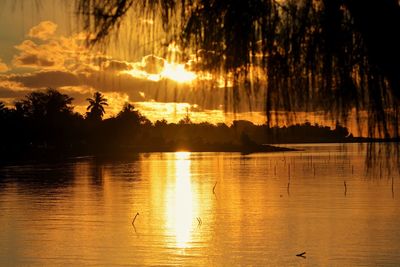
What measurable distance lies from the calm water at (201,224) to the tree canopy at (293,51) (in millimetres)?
18491

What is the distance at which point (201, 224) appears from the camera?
41.3 metres

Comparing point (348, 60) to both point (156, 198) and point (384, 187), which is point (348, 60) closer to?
point (156, 198)

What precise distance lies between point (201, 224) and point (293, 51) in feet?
127

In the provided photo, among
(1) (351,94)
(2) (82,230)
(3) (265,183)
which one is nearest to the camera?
(1) (351,94)

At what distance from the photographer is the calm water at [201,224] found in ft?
97.8

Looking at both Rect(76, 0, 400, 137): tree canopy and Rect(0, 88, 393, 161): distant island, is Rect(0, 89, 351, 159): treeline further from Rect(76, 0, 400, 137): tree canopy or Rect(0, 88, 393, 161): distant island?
Rect(76, 0, 400, 137): tree canopy

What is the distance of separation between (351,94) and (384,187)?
209 ft

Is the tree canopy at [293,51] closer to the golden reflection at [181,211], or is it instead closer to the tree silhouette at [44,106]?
the golden reflection at [181,211]

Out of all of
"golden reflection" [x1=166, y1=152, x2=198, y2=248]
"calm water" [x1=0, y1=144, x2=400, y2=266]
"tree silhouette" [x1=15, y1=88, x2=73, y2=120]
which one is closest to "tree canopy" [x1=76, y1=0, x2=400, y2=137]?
"calm water" [x1=0, y1=144, x2=400, y2=266]

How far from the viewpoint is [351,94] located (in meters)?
3.06

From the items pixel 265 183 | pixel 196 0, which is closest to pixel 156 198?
pixel 265 183

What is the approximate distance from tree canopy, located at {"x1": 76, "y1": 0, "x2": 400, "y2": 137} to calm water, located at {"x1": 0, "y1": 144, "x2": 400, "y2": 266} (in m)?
18.5

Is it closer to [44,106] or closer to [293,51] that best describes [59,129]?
[44,106]

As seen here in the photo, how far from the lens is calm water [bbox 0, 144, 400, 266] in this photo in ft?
97.8
